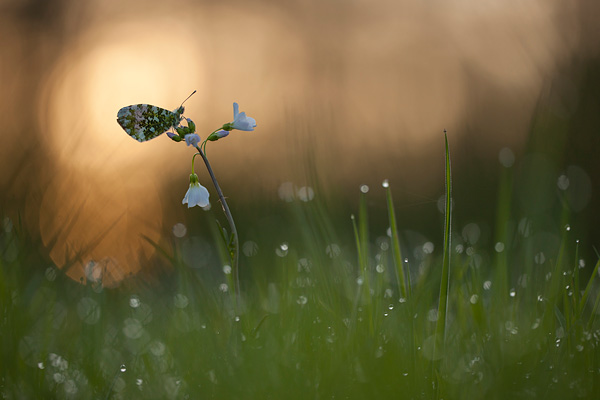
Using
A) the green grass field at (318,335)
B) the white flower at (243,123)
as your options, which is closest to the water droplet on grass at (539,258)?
the green grass field at (318,335)

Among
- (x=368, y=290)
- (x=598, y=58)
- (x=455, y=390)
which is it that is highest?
(x=598, y=58)

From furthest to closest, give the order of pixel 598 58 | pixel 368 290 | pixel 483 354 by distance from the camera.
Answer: pixel 598 58
pixel 368 290
pixel 483 354

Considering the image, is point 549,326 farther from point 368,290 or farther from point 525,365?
point 368,290

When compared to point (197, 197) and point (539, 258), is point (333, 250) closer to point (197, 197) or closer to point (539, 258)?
point (197, 197)

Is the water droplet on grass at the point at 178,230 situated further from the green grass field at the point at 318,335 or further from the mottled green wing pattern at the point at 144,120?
the mottled green wing pattern at the point at 144,120

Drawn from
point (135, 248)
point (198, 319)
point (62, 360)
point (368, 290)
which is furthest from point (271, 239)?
point (62, 360)

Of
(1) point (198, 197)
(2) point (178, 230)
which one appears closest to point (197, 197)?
(1) point (198, 197)

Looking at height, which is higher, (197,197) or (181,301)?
(197,197)
